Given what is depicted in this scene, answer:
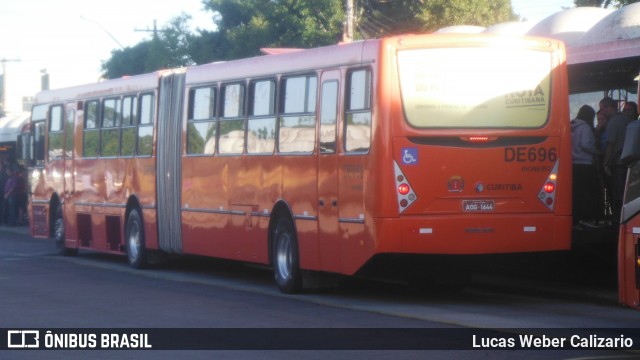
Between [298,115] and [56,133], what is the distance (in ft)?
35.3

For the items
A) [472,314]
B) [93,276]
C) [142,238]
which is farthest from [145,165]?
[472,314]

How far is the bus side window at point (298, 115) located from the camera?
1694cm

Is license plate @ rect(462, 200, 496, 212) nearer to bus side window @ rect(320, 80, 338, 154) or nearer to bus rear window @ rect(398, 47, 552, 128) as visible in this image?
bus rear window @ rect(398, 47, 552, 128)

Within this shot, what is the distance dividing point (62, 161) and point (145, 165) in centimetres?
434

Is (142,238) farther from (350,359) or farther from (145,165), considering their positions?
(350,359)

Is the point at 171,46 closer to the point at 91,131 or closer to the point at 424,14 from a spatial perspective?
the point at 424,14

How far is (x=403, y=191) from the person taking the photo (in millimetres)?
15094

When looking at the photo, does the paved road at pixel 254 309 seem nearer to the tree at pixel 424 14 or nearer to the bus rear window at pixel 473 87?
the bus rear window at pixel 473 87

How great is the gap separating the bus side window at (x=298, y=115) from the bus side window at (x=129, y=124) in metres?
6.18

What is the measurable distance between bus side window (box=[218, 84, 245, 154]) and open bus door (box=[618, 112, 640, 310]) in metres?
8.39

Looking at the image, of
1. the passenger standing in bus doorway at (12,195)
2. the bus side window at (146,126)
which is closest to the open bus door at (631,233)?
→ the bus side window at (146,126)

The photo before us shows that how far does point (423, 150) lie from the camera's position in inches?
596

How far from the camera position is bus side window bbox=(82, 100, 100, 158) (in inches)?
987

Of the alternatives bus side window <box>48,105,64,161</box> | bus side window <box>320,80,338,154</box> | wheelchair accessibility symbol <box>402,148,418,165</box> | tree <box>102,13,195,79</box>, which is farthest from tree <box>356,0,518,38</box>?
wheelchair accessibility symbol <box>402,148,418,165</box>
